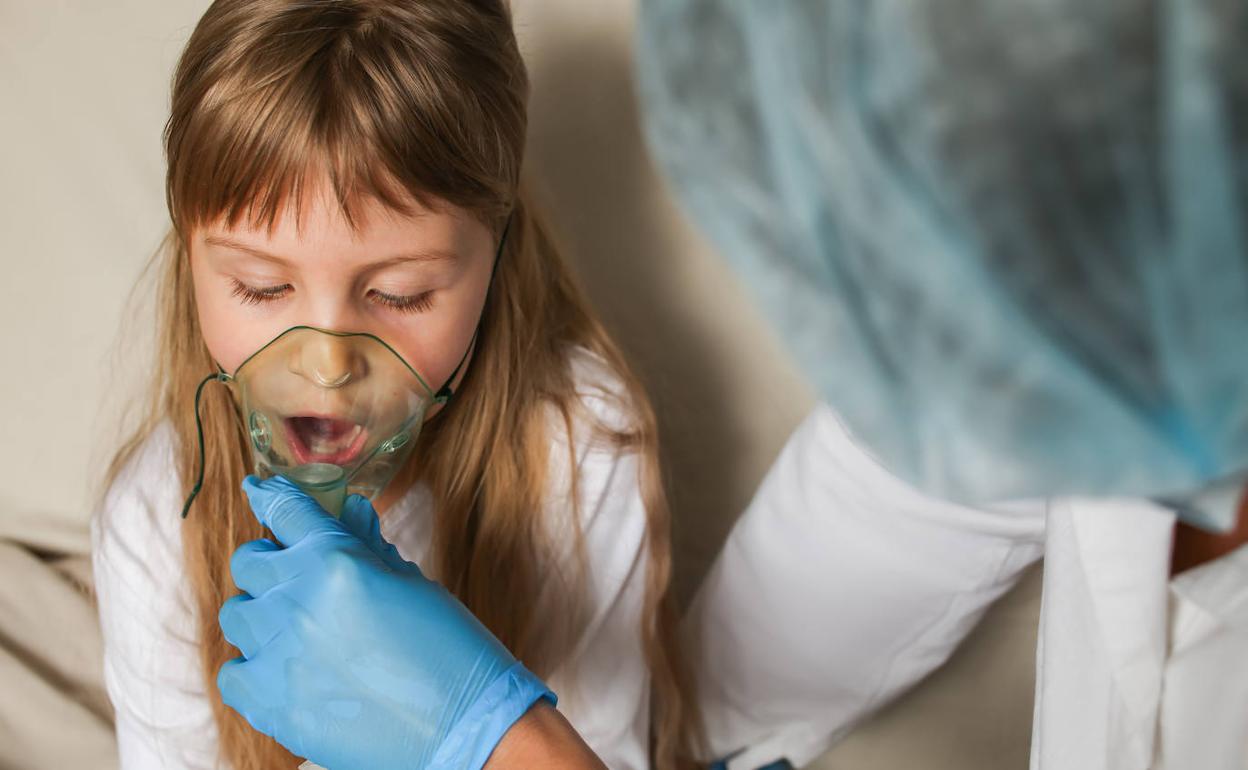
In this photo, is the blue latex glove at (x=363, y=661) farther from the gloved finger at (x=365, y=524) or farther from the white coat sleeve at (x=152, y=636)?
the white coat sleeve at (x=152, y=636)

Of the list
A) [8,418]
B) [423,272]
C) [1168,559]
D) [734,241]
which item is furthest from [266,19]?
[1168,559]

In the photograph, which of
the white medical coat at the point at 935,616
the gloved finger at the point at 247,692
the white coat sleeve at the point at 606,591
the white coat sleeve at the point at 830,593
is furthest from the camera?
the white coat sleeve at the point at 606,591

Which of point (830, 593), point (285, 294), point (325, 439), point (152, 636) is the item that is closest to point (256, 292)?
point (285, 294)

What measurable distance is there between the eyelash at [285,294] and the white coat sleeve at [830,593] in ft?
1.12

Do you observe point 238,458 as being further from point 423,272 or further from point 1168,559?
point 1168,559

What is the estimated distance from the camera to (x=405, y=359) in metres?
0.95

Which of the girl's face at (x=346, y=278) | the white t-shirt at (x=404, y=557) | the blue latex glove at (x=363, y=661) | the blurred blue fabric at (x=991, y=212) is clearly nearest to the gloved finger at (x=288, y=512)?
the blue latex glove at (x=363, y=661)

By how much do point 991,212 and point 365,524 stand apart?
1.90 ft

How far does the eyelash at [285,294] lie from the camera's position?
0.91 m

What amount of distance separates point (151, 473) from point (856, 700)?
2.29 feet

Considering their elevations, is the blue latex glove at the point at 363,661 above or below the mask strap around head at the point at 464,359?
below

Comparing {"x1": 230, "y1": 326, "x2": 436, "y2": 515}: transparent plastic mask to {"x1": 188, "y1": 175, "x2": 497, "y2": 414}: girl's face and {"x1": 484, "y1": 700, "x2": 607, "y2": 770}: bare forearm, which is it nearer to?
{"x1": 188, "y1": 175, "x2": 497, "y2": 414}: girl's face

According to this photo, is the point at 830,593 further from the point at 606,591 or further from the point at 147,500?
the point at 147,500

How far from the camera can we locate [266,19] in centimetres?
90
